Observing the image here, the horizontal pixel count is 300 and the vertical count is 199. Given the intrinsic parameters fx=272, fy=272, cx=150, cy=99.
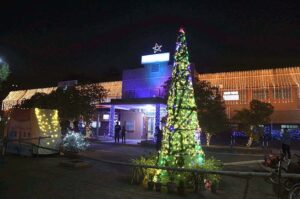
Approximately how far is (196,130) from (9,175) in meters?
6.45

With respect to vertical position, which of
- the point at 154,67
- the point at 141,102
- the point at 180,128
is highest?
the point at 154,67

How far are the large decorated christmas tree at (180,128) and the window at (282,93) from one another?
26450 millimetres

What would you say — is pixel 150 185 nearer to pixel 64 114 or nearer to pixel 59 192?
pixel 59 192

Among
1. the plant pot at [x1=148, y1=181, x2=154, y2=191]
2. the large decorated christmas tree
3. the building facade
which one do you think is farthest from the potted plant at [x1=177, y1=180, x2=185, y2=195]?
the building facade

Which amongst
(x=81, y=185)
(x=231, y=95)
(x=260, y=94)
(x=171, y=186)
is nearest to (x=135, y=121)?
(x=231, y=95)

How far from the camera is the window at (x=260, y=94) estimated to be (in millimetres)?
32344

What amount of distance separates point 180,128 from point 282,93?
27337 millimetres

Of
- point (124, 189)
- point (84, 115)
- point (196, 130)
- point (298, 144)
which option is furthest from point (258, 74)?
point (124, 189)

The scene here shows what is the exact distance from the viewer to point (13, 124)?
1477cm

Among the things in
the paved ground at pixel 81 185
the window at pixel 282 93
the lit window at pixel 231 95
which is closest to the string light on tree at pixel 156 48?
the lit window at pixel 231 95

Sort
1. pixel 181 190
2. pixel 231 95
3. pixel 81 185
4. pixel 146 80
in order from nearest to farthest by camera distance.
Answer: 1. pixel 181 190
2. pixel 81 185
3. pixel 231 95
4. pixel 146 80

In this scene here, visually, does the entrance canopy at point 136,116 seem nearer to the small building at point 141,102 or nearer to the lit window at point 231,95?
the small building at point 141,102

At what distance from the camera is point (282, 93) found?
31562 millimetres

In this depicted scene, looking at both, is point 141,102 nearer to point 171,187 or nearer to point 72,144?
point 72,144
